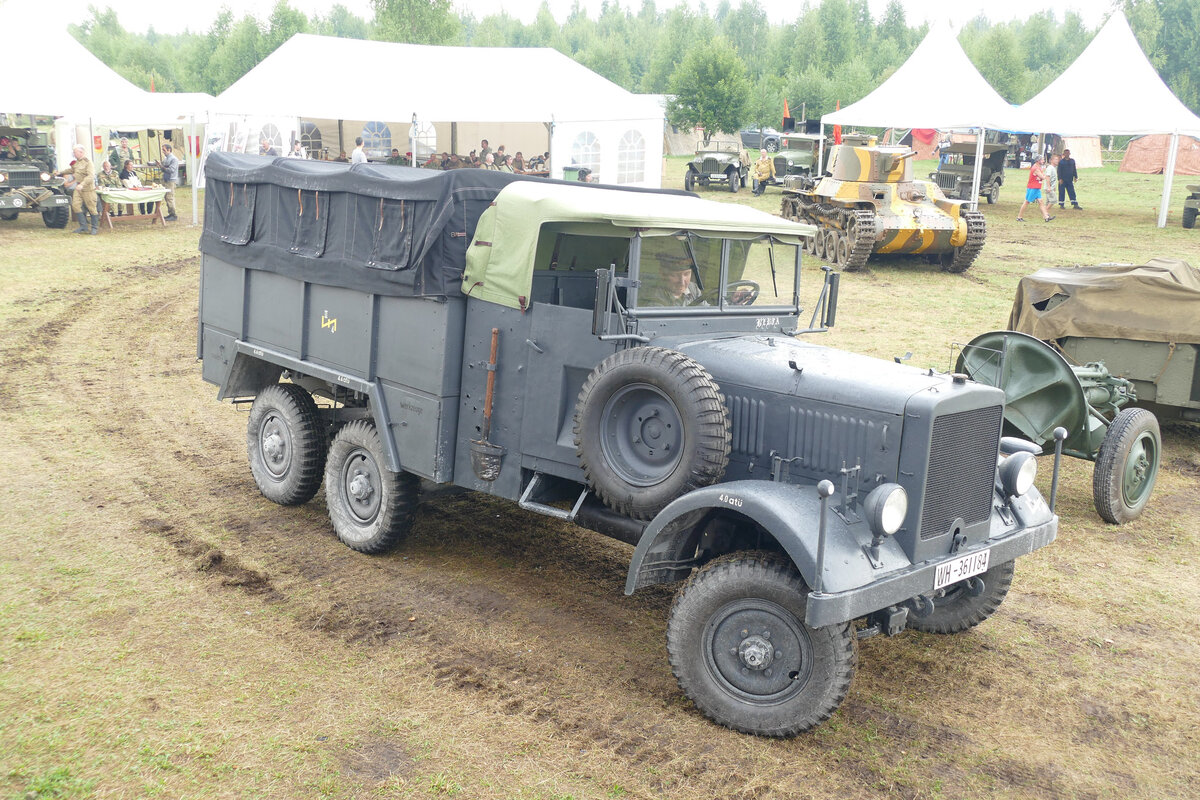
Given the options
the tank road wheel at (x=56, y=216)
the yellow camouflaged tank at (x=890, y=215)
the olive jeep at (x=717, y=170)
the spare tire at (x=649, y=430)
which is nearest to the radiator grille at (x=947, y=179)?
the olive jeep at (x=717, y=170)

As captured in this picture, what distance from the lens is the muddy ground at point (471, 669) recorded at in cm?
480

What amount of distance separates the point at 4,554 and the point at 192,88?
6468 cm

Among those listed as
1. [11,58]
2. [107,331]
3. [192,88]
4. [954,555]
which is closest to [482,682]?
[954,555]

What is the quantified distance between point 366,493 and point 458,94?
18831 mm

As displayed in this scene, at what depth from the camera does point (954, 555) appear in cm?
539

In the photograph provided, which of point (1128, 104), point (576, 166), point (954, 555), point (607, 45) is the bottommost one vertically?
point (954, 555)

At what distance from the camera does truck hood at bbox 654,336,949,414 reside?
5.37 m

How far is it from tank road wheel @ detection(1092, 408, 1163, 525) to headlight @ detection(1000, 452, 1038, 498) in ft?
9.19

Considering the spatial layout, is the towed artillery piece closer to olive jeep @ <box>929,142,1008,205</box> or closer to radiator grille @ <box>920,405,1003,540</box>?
radiator grille @ <box>920,405,1003,540</box>

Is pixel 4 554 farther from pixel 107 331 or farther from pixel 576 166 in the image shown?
pixel 576 166

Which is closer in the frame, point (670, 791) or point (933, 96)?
point (670, 791)

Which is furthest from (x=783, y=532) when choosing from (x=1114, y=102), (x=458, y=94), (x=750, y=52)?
(x=750, y=52)

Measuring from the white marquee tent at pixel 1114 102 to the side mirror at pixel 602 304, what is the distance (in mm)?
23739

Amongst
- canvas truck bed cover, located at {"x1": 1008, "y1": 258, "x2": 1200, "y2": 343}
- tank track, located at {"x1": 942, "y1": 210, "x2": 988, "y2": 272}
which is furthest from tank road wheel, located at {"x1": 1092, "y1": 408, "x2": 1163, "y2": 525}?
tank track, located at {"x1": 942, "y1": 210, "x2": 988, "y2": 272}
